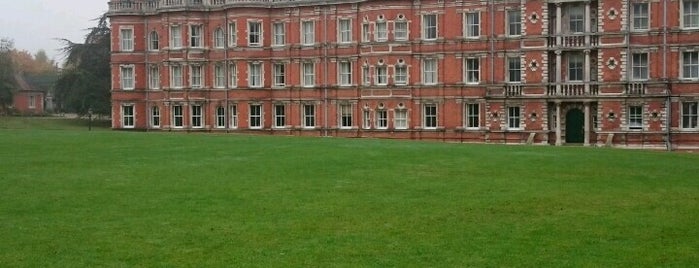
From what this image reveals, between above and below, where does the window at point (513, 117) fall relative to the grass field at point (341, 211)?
above

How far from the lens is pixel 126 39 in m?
69.8

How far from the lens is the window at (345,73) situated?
62.7 metres

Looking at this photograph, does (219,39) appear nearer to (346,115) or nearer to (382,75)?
(346,115)

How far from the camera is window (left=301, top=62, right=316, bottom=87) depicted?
6419cm

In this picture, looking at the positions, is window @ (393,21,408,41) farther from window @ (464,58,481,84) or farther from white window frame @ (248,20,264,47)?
white window frame @ (248,20,264,47)

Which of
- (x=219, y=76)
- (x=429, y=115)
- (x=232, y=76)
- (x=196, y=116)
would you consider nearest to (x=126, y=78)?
(x=196, y=116)

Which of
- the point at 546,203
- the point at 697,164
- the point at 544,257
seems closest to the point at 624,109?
the point at 697,164

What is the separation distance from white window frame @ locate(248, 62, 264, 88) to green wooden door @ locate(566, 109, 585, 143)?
77.2ft

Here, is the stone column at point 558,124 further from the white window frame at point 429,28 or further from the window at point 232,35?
the window at point 232,35

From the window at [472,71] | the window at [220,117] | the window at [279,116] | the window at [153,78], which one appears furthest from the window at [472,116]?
the window at [153,78]

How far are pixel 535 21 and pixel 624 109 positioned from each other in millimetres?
8055

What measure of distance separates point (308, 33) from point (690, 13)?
2684 cm

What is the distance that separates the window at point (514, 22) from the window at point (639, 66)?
7520 mm

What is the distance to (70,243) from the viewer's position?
14578 mm
